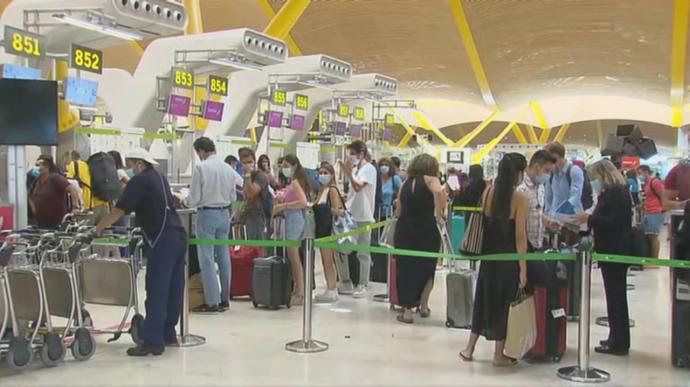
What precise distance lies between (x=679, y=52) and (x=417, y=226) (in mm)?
22603

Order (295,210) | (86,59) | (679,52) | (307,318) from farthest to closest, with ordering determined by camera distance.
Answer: (679,52), (86,59), (295,210), (307,318)

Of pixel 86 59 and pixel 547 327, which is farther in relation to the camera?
pixel 86 59

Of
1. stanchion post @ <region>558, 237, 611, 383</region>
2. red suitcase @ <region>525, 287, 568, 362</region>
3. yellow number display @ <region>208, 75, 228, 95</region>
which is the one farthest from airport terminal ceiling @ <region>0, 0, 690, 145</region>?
stanchion post @ <region>558, 237, 611, 383</region>

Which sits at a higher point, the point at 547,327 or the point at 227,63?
the point at 227,63

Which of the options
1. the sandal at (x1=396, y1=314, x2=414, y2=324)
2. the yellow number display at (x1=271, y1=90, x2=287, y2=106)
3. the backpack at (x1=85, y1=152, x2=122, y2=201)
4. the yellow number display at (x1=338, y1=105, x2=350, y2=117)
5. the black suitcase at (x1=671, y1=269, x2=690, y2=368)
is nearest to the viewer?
the black suitcase at (x1=671, y1=269, x2=690, y2=368)

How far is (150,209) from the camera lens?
5.05m

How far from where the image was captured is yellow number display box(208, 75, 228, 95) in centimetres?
1105

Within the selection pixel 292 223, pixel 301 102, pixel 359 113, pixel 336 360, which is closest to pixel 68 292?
pixel 336 360

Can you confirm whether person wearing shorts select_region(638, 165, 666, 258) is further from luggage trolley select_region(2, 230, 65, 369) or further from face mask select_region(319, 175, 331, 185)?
luggage trolley select_region(2, 230, 65, 369)

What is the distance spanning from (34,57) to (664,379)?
19.3 feet

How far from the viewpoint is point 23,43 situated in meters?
6.75

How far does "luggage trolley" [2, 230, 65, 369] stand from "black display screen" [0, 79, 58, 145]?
3.17 ft

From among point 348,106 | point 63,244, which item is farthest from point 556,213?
point 348,106

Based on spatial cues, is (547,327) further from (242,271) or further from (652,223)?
(652,223)
